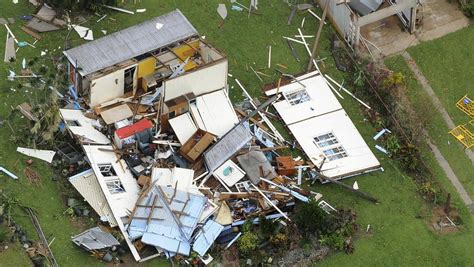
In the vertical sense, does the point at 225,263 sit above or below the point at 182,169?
below

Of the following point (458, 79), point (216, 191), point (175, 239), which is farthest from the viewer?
point (458, 79)

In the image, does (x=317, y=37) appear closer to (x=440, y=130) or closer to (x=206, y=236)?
(x=440, y=130)

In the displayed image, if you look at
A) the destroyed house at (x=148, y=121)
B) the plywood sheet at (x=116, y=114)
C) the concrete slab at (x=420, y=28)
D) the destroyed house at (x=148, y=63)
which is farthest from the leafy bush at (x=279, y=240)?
the concrete slab at (x=420, y=28)

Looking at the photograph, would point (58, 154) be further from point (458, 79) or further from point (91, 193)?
point (458, 79)

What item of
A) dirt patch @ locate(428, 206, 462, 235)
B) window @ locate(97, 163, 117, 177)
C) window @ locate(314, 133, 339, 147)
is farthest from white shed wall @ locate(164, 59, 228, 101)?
dirt patch @ locate(428, 206, 462, 235)

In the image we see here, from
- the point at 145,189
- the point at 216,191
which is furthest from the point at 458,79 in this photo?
the point at 145,189

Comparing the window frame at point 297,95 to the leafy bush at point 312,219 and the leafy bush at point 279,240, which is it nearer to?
the leafy bush at point 312,219

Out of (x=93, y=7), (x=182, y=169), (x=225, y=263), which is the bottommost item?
(x=225, y=263)
